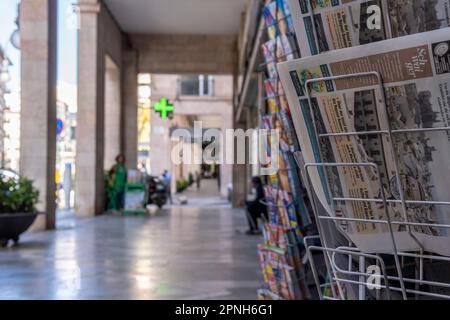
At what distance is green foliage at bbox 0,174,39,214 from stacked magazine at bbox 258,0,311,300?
5418 mm

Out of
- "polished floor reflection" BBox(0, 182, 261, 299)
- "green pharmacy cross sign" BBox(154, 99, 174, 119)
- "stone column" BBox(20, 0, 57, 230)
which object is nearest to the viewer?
"polished floor reflection" BBox(0, 182, 261, 299)

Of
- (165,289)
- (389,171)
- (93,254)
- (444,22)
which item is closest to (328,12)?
(444,22)

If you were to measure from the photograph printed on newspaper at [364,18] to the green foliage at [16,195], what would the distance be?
7.36m

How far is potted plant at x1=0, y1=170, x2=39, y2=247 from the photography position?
7.66 meters

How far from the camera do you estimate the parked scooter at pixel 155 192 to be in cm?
1670

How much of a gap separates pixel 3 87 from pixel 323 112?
8139 mm

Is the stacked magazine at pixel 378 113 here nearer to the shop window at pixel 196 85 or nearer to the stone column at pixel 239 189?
the stone column at pixel 239 189

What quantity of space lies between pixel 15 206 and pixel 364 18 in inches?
296

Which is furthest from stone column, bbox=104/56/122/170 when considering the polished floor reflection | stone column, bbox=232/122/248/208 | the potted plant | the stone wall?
the potted plant

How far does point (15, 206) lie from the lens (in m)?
7.86

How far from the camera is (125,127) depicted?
18.3m

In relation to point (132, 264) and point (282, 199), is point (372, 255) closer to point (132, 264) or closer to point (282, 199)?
point (282, 199)

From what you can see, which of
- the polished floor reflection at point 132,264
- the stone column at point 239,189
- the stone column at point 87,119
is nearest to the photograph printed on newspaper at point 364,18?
the polished floor reflection at point 132,264

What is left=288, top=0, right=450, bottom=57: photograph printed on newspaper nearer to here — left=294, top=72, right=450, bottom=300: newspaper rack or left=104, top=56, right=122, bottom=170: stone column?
left=294, top=72, right=450, bottom=300: newspaper rack
